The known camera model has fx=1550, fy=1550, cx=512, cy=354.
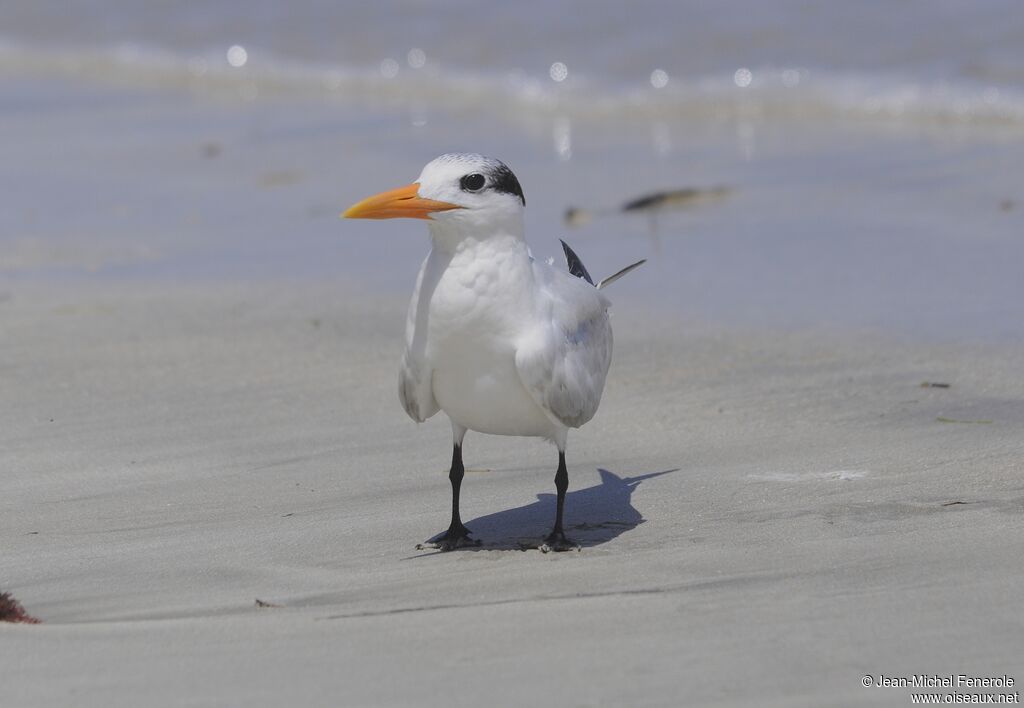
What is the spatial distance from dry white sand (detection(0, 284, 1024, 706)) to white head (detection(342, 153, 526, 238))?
83 centimetres

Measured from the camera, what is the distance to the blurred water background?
692cm

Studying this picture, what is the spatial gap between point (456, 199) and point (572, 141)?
253 inches

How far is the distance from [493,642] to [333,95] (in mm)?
10110


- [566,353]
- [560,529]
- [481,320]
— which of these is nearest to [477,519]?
[560,529]

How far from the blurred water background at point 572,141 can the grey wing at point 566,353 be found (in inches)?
77.5

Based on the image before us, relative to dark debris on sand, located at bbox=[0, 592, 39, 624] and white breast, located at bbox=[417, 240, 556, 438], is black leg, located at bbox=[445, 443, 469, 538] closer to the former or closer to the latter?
white breast, located at bbox=[417, 240, 556, 438]

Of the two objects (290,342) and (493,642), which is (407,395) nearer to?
(493,642)

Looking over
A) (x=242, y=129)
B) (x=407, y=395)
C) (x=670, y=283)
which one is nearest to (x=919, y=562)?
(x=407, y=395)

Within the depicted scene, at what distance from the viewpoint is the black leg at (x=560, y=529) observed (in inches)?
154

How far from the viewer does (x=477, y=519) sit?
4.31 m

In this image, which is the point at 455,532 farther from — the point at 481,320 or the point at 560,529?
the point at 481,320

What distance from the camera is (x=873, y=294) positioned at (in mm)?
6352

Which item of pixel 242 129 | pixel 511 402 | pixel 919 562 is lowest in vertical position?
pixel 919 562

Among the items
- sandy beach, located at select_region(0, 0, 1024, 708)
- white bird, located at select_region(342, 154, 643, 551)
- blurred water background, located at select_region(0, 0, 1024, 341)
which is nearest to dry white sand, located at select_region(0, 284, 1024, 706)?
sandy beach, located at select_region(0, 0, 1024, 708)
